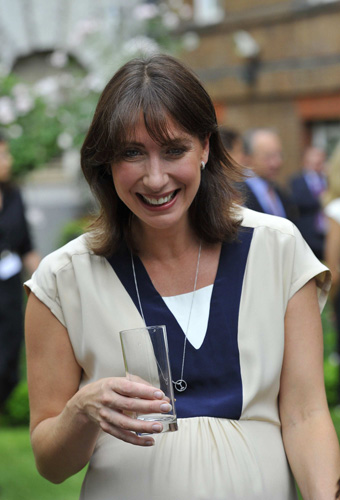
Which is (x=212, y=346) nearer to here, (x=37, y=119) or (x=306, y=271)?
(x=306, y=271)

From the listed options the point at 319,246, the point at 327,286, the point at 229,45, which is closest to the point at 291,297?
the point at 327,286

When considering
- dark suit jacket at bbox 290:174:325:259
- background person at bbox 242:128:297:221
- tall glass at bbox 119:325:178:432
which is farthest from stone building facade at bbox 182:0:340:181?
tall glass at bbox 119:325:178:432

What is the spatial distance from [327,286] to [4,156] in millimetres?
3996

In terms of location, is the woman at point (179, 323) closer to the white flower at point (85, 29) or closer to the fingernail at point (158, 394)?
the fingernail at point (158, 394)

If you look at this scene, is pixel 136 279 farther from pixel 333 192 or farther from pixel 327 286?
pixel 333 192

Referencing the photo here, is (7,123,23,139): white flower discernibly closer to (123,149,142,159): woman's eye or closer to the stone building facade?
the stone building facade

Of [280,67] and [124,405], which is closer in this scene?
[124,405]

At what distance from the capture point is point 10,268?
598cm

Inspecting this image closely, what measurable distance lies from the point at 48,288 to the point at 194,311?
39cm

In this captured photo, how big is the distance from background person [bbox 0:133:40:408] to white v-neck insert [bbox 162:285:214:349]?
3786 mm

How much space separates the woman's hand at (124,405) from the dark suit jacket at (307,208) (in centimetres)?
732

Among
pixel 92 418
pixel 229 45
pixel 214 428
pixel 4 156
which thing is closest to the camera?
pixel 92 418

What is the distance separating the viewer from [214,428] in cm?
218

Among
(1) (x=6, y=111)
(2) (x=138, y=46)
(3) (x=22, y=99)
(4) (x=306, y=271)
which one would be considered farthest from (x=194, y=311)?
(3) (x=22, y=99)
